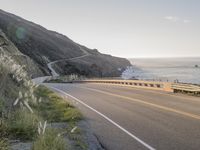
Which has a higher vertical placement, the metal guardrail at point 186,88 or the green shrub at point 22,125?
the metal guardrail at point 186,88

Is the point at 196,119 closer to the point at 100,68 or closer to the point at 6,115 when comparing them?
the point at 6,115

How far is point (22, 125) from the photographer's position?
9.45 meters

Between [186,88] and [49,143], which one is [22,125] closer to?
[49,143]

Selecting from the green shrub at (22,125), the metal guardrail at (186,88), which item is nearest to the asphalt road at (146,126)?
the green shrub at (22,125)

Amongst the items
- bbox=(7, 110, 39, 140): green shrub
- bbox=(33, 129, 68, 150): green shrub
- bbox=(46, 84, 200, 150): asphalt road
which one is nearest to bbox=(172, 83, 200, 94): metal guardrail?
bbox=(46, 84, 200, 150): asphalt road

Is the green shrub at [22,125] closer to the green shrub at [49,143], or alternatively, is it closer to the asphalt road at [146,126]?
the green shrub at [49,143]

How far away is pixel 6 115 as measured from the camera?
9.94 meters

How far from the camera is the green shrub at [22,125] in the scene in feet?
29.6

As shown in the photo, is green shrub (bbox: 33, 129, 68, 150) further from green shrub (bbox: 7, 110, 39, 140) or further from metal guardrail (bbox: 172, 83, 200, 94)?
metal guardrail (bbox: 172, 83, 200, 94)

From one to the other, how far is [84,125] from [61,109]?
12.4 ft

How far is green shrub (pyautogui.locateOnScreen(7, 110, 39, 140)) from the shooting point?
9.02 metres

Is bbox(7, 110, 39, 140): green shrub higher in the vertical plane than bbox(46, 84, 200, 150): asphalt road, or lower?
higher

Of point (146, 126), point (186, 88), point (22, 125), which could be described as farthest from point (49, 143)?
point (186, 88)

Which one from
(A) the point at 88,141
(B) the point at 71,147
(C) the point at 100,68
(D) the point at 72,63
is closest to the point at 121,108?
(A) the point at 88,141
